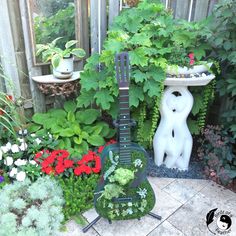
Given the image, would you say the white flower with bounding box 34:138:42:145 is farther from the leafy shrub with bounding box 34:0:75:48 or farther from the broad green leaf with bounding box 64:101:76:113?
the leafy shrub with bounding box 34:0:75:48

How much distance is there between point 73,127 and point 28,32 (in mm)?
889

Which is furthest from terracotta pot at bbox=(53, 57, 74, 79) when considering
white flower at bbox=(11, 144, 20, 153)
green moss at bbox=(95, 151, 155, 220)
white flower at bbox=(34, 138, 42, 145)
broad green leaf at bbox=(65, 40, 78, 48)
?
green moss at bbox=(95, 151, 155, 220)

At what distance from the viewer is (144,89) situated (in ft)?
6.17

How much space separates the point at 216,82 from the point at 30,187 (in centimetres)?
171

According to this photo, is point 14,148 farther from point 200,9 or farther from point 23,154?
point 200,9

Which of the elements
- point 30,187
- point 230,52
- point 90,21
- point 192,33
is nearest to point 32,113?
point 30,187

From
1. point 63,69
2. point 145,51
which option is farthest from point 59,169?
point 145,51

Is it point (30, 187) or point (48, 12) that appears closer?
point (30, 187)

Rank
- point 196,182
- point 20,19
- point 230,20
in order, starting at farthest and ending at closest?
1. point 196,182
2. point 20,19
3. point 230,20

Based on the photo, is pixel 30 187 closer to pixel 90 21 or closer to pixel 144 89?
pixel 144 89

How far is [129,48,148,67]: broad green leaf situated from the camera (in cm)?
179

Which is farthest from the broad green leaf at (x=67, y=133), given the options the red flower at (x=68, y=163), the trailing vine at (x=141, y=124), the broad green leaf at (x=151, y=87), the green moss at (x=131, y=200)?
the broad green leaf at (x=151, y=87)

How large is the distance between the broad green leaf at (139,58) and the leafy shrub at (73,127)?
0.80 m

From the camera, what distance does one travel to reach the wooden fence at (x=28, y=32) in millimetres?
2016
